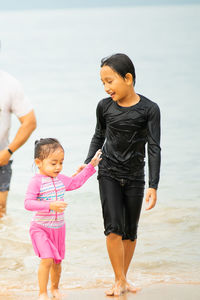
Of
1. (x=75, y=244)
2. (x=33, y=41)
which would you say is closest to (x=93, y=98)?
(x=75, y=244)

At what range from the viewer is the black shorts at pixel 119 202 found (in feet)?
17.4

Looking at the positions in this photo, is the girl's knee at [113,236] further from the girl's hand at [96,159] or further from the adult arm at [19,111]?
the adult arm at [19,111]

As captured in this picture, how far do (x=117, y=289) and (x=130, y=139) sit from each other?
1.10 metres

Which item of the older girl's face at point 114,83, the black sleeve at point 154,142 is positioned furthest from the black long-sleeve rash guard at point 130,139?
the older girl's face at point 114,83

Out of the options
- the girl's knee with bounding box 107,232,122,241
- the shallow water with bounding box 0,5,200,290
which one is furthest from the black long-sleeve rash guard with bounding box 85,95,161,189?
the shallow water with bounding box 0,5,200,290

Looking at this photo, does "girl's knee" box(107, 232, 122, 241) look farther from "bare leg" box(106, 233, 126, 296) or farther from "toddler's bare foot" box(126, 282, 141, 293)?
"toddler's bare foot" box(126, 282, 141, 293)

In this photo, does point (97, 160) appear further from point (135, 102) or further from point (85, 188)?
point (85, 188)

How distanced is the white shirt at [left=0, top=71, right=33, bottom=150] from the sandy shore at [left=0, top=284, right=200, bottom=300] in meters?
1.83

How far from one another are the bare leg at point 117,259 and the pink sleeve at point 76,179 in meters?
0.44

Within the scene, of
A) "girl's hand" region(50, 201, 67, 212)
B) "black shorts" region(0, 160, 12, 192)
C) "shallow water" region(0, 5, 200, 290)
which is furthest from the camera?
"black shorts" region(0, 160, 12, 192)

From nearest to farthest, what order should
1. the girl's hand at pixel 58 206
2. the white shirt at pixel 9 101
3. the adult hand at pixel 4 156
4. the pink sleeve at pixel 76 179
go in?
the girl's hand at pixel 58 206, the pink sleeve at pixel 76 179, the white shirt at pixel 9 101, the adult hand at pixel 4 156

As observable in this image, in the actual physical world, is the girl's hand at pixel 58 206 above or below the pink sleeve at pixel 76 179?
below

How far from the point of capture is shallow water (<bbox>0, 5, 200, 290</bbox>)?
21.7ft

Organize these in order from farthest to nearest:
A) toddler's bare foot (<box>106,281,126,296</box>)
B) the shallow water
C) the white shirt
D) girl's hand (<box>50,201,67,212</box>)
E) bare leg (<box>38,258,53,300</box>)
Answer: the white shirt
the shallow water
toddler's bare foot (<box>106,281,126,296</box>)
bare leg (<box>38,258,53,300</box>)
girl's hand (<box>50,201,67,212</box>)
